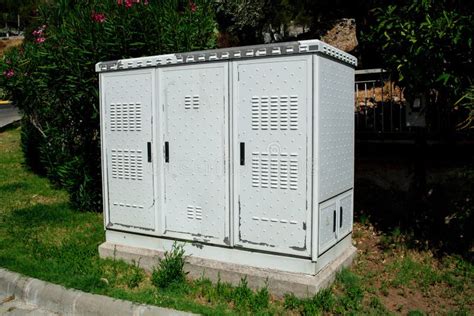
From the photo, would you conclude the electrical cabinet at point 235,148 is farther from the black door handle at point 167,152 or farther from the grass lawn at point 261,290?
the grass lawn at point 261,290

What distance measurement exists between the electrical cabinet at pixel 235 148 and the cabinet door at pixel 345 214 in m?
0.01

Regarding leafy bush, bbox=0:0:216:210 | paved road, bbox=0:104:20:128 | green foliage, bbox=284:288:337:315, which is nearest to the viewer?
green foliage, bbox=284:288:337:315

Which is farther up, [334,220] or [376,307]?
[334,220]

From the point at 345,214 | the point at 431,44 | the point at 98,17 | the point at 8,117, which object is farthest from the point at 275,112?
the point at 8,117

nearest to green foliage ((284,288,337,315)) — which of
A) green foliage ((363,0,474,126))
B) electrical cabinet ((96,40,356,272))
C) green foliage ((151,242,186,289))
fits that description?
electrical cabinet ((96,40,356,272))

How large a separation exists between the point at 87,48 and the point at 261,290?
3860 mm

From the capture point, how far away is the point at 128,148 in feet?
17.4

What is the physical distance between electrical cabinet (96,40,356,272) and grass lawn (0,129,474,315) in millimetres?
402

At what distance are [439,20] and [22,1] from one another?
45177 millimetres

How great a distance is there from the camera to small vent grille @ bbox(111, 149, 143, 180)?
522cm

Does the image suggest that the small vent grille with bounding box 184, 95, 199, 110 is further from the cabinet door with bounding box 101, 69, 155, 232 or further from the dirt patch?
the dirt patch

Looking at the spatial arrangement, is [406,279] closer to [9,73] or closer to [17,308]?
[17,308]

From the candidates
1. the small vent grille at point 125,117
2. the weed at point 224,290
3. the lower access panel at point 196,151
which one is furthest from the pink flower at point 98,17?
the weed at point 224,290

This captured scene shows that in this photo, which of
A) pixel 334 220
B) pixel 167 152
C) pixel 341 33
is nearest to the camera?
pixel 334 220
